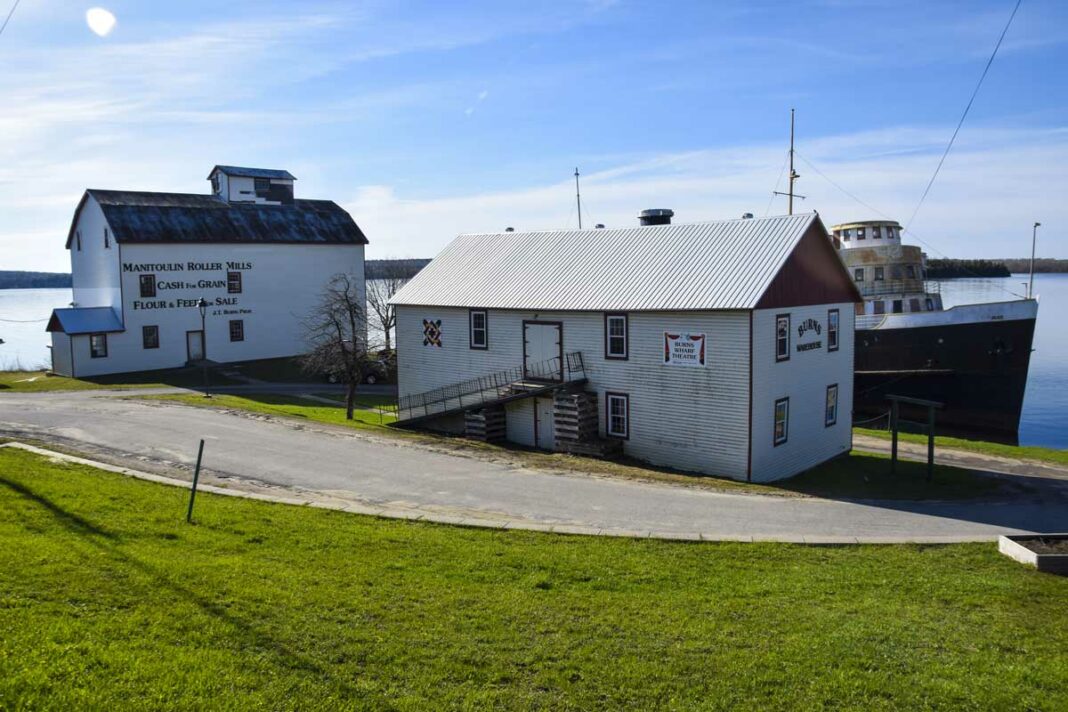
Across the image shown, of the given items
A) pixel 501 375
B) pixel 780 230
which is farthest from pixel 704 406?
pixel 501 375

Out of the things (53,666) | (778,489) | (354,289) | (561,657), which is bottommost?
(778,489)

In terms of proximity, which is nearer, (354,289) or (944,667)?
(944,667)

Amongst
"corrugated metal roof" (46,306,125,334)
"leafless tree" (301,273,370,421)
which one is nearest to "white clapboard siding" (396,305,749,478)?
"leafless tree" (301,273,370,421)

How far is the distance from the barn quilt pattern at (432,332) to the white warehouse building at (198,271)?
18.7 meters

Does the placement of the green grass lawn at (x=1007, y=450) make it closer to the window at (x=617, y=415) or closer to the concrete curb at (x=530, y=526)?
the window at (x=617, y=415)

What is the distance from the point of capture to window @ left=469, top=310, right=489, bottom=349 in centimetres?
2998

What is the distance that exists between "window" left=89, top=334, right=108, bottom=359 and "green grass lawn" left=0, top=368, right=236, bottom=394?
127 centimetres

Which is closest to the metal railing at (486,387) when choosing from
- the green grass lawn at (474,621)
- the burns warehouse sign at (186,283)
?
the green grass lawn at (474,621)

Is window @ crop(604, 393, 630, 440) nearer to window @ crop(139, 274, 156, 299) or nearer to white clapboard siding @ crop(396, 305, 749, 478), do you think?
white clapboard siding @ crop(396, 305, 749, 478)

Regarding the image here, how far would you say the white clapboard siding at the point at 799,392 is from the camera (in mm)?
23859

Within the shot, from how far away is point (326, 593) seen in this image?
32.7ft

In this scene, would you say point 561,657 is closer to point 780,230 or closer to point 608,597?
point 608,597

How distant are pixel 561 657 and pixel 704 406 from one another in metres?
16.6

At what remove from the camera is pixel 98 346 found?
4531 cm
